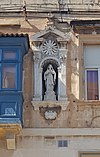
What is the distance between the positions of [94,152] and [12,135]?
2144 mm

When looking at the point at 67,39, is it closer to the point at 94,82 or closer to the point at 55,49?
the point at 55,49

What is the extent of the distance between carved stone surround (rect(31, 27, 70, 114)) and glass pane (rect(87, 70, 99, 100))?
0.75 meters

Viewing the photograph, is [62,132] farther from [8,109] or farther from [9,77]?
[9,77]

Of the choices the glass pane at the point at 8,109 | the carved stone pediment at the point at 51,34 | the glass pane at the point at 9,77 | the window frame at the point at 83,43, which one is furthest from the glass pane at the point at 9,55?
the window frame at the point at 83,43

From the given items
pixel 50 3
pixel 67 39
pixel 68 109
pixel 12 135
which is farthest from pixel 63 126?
pixel 50 3

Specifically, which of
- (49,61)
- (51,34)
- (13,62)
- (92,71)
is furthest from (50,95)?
(51,34)

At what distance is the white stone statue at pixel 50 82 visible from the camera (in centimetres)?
1540

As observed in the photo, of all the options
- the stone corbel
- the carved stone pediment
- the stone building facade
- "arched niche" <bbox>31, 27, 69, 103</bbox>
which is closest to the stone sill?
the stone building facade

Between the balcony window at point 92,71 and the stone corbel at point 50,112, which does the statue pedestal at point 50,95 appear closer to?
the stone corbel at point 50,112

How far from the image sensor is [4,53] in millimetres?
15242

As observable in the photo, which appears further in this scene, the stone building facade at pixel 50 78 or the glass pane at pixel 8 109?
the stone building facade at pixel 50 78

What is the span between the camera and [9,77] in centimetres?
1504

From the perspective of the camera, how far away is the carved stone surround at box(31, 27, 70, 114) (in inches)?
601

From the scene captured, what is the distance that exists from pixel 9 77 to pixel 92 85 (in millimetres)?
2398
